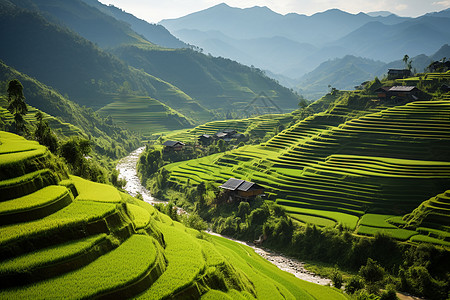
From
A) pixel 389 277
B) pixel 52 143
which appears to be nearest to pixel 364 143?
pixel 389 277

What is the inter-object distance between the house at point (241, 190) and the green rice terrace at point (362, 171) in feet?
8.81

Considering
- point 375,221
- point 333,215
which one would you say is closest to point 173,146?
point 333,215

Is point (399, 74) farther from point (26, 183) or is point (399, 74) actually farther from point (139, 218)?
point (26, 183)

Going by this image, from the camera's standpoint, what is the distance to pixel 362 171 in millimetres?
61094

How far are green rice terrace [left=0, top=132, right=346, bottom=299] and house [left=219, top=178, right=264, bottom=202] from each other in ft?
93.1

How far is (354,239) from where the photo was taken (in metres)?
46.5

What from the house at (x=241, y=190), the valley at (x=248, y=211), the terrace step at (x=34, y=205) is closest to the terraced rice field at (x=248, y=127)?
the valley at (x=248, y=211)

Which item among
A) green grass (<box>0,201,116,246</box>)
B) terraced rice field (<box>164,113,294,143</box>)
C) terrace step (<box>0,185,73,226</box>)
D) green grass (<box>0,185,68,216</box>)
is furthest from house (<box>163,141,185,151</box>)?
green grass (<box>0,201,116,246</box>)

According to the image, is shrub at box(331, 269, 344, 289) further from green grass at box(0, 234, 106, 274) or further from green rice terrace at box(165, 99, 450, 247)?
green grass at box(0, 234, 106, 274)

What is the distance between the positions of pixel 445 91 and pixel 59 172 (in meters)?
90.5

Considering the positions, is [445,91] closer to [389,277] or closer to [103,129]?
[389,277]

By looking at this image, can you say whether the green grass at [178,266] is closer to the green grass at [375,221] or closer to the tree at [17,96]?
the green grass at [375,221]

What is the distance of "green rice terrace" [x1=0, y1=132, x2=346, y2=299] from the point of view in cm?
1920

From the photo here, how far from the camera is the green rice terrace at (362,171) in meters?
48.8
